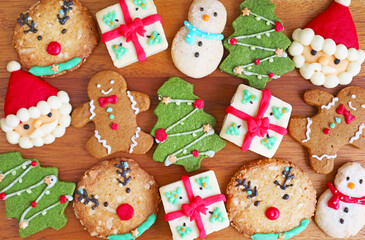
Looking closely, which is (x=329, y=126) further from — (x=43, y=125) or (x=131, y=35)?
(x=43, y=125)

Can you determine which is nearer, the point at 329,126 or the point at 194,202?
the point at 194,202

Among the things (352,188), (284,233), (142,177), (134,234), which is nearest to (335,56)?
(352,188)

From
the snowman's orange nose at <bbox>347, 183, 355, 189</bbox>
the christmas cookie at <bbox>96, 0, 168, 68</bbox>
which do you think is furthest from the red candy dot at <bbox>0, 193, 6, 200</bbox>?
the snowman's orange nose at <bbox>347, 183, 355, 189</bbox>

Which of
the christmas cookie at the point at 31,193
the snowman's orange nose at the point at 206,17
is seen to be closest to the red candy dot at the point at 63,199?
the christmas cookie at the point at 31,193

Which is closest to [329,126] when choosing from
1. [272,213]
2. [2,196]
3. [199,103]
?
[272,213]

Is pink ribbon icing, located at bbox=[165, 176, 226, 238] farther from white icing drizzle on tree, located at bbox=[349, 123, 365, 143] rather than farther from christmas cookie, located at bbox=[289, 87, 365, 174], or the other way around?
white icing drizzle on tree, located at bbox=[349, 123, 365, 143]

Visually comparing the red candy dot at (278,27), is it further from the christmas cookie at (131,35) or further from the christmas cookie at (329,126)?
the christmas cookie at (131,35)
